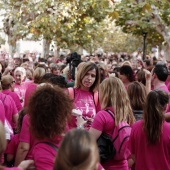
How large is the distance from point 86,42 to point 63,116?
84.0 ft

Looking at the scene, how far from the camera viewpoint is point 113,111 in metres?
5.01

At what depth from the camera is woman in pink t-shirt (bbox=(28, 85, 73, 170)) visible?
3.70 meters

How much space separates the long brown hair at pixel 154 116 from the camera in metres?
4.51

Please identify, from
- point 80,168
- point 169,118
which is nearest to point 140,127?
point 169,118

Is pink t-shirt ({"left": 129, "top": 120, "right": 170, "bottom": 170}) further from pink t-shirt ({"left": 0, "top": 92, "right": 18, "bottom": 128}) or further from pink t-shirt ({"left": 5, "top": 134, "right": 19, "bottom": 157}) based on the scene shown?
pink t-shirt ({"left": 0, "top": 92, "right": 18, "bottom": 128})

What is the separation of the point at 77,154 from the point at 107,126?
2.02m

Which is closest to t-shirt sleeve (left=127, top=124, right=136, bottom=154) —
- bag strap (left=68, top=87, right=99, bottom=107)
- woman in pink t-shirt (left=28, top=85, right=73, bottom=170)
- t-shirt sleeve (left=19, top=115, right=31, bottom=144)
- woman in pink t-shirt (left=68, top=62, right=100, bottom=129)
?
→ woman in pink t-shirt (left=28, top=85, right=73, bottom=170)

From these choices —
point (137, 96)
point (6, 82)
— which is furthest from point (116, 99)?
point (6, 82)

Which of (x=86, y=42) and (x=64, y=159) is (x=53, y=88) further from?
(x=86, y=42)

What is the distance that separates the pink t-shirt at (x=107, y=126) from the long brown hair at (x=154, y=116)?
460 mm

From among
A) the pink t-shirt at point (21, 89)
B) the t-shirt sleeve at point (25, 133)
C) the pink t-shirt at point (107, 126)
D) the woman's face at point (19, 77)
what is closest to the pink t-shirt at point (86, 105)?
the pink t-shirt at point (107, 126)

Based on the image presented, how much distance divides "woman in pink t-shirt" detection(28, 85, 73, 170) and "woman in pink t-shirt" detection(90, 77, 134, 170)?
84 cm

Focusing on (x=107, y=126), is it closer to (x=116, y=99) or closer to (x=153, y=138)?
(x=116, y=99)

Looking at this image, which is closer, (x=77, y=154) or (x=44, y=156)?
(x=77, y=154)
